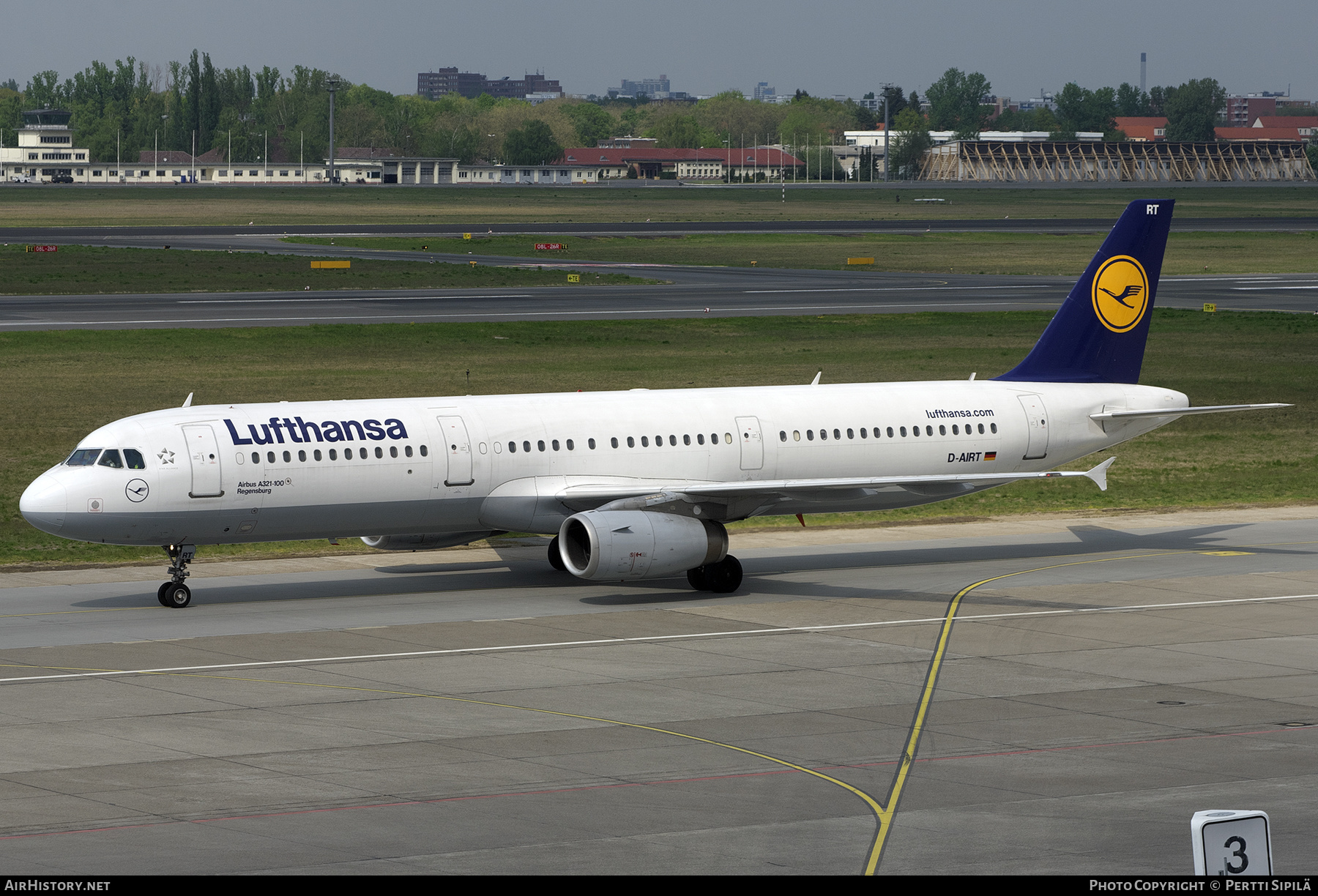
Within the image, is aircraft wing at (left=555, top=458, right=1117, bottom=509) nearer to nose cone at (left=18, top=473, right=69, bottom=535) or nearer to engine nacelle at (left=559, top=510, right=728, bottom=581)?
engine nacelle at (left=559, top=510, right=728, bottom=581)

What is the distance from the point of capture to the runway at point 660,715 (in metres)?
19.1

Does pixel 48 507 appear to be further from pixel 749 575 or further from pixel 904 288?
pixel 904 288

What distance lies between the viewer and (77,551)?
40500mm

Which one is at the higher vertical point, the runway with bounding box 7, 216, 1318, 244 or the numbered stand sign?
the runway with bounding box 7, 216, 1318, 244

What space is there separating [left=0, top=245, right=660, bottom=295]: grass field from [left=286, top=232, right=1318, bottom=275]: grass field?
15.9 m

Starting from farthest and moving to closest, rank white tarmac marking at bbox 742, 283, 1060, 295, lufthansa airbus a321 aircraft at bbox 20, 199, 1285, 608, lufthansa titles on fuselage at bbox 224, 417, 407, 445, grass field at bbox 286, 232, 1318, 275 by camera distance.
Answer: grass field at bbox 286, 232, 1318, 275
white tarmac marking at bbox 742, 283, 1060, 295
lufthansa titles on fuselage at bbox 224, 417, 407, 445
lufthansa airbus a321 aircraft at bbox 20, 199, 1285, 608

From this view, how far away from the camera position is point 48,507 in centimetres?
3259

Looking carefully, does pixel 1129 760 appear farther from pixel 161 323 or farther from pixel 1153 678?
pixel 161 323

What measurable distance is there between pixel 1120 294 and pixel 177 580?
78.6 ft

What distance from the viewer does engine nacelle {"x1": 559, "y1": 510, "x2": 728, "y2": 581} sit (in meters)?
33.8

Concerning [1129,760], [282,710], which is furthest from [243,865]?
[1129,760]

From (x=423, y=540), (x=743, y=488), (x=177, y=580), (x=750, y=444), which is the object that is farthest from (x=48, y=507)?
(x=750, y=444)

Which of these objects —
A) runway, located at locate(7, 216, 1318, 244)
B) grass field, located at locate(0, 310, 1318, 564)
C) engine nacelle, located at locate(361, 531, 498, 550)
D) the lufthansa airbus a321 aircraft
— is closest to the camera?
the lufthansa airbus a321 aircraft

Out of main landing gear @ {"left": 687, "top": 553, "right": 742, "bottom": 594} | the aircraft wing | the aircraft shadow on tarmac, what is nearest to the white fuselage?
the aircraft wing
